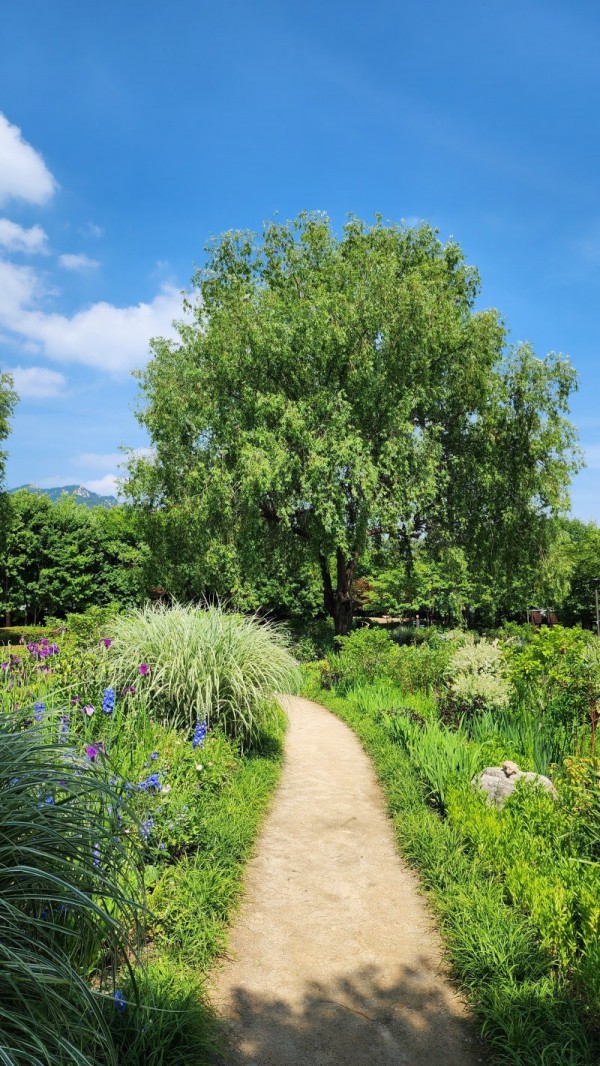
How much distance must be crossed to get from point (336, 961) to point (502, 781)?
1.95m

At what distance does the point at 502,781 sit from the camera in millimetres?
4641

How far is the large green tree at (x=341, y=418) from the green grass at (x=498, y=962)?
10.6 meters

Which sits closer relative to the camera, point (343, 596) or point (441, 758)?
point (441, 758)

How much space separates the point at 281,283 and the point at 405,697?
1231 centimetres

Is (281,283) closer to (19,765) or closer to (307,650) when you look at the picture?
(307,650)

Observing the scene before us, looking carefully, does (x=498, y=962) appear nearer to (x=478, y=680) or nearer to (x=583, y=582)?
(x=478, y=680)

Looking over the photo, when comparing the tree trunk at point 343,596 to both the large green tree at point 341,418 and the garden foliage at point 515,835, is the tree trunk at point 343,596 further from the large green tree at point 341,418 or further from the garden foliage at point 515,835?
the garden foliage at point 515,835

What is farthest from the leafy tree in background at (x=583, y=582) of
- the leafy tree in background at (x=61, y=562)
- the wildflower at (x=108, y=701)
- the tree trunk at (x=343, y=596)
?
the wildflower at (x=108, y=701)

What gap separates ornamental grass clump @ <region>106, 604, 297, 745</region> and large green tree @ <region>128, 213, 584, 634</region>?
25.4 feet

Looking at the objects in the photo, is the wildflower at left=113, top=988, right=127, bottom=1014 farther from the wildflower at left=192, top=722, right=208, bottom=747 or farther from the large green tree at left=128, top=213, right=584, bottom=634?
the large green tree at left=128, top=213, right=584, bottom=634

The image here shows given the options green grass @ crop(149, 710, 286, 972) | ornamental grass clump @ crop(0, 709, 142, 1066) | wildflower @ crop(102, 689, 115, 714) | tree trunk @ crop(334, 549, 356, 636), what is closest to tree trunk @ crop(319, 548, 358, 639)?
tree trunk @ crop(334, 549, 356, 636)

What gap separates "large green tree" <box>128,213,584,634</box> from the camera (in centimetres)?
1499

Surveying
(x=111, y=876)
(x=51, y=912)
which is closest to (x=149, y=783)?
(x=111, y=876)

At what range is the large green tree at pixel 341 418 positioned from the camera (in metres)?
15.0
